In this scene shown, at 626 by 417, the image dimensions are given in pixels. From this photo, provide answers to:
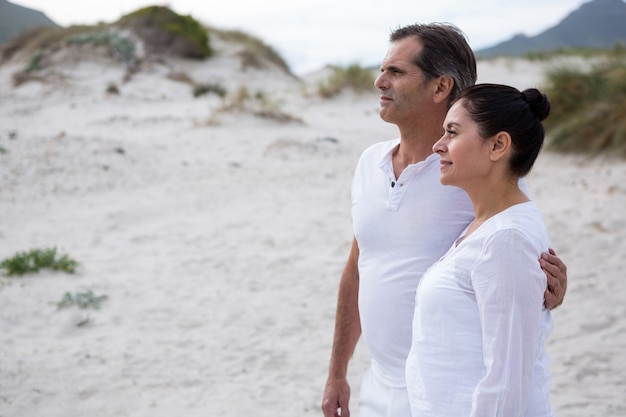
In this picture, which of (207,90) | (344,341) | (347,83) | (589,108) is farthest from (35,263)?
(347,83)

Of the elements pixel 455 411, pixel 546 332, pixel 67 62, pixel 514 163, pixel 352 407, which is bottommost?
pixel 352 407

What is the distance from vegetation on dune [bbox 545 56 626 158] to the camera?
8.95 m

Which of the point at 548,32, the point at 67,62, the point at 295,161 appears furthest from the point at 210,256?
the point at 548,32

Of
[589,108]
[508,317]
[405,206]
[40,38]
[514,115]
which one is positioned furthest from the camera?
[40,38]

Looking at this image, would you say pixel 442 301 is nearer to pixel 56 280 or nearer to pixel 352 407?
pixel 352 407

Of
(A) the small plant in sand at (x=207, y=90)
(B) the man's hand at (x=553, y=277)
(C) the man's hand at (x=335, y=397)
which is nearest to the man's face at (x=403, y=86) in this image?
(B) the man's hand at (x=553, y=277)

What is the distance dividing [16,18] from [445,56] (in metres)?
31.5

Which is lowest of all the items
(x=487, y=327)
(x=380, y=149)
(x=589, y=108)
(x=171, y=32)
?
(x=487, y=327)

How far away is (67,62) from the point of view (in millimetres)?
20016

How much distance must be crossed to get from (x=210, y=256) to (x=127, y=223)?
162 cm

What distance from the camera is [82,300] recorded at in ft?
17.5

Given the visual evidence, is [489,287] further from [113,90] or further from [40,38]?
[40,38]

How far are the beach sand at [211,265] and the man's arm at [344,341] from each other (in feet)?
4.98

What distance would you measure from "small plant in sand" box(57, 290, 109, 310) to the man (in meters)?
3.70
